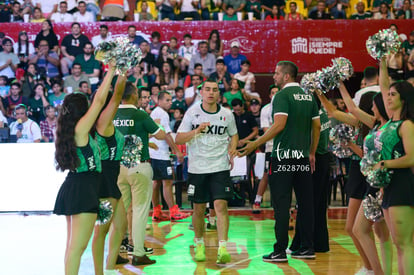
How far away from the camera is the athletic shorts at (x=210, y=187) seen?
6.90 metres

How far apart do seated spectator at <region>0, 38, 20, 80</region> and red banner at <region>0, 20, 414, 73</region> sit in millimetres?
558

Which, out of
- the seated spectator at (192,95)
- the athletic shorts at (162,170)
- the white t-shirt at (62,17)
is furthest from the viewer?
the white t-shirt at (62,17)

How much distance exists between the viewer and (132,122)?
267 inches

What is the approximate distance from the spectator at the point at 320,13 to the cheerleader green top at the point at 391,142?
11.1 meters

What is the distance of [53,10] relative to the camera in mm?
16000

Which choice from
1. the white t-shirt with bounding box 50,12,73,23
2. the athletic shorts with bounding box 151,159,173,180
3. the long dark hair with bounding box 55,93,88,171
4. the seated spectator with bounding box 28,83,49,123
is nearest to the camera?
the long dark hair with bounding box 55,93,88,171

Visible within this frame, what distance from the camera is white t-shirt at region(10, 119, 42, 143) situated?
11.1 meters

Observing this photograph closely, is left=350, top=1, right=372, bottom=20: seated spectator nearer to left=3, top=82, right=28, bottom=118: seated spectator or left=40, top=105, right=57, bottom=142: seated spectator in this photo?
left=40, top=105, right=57, bottom=142: seated spectator

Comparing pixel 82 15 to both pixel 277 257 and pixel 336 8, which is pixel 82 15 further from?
pixel 277 257

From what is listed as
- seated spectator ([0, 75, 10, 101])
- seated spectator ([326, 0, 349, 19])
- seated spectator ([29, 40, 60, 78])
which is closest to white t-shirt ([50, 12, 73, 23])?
seated spectator ([29, 40, 60, 78])

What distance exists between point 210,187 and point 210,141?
1.79 ft

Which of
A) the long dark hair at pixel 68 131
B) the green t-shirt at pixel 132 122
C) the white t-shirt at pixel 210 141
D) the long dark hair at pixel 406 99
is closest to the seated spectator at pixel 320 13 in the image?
the white t-shirt at pixel 210 141

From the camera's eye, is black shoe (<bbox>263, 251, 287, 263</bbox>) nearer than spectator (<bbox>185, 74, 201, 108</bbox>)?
Yes

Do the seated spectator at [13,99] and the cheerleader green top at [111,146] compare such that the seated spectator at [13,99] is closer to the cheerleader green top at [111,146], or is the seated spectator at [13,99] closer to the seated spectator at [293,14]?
the seated spectator at [293,14]
